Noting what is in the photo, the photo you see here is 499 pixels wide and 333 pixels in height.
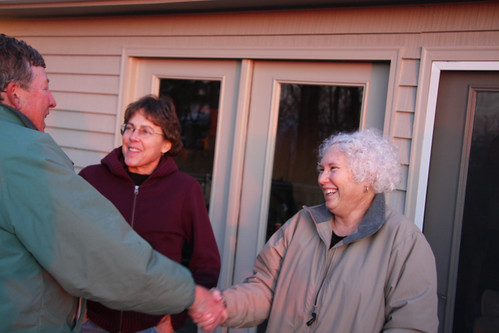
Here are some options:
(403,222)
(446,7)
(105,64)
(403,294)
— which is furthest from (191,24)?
(403,294)

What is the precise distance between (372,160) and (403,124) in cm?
74

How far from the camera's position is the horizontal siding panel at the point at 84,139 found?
3.63m

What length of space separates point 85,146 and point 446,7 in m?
2.81

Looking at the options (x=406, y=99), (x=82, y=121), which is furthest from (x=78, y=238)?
(x=82, y=121)

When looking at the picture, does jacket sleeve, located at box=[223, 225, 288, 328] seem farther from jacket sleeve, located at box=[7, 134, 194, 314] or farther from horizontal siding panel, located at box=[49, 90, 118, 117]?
horizontal siding panel, located at box=[49, 90, 118, 117]

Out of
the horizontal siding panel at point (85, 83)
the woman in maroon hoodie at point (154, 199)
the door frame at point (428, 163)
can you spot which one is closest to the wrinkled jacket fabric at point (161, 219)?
the woman in maroon hoodie at point (154, 199)

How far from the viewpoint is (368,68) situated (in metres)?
2.86

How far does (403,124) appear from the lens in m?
2.66

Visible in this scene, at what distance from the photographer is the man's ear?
1.58 m

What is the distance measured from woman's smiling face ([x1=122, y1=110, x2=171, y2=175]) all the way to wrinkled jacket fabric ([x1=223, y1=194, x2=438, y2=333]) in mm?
769

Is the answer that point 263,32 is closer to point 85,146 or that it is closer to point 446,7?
point 446,7

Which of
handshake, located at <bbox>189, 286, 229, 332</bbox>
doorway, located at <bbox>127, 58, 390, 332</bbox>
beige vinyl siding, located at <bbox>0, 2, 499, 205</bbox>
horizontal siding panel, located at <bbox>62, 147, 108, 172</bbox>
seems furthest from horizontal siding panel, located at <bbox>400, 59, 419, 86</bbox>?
horizontal siding panel, located at <bbox>62, 147, 108, 172</bbox>

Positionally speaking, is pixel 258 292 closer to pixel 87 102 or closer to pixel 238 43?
pixel 238 43

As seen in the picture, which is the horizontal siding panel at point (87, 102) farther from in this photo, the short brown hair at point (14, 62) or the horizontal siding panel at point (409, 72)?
the horizontal siding panel at point (409, 72)
